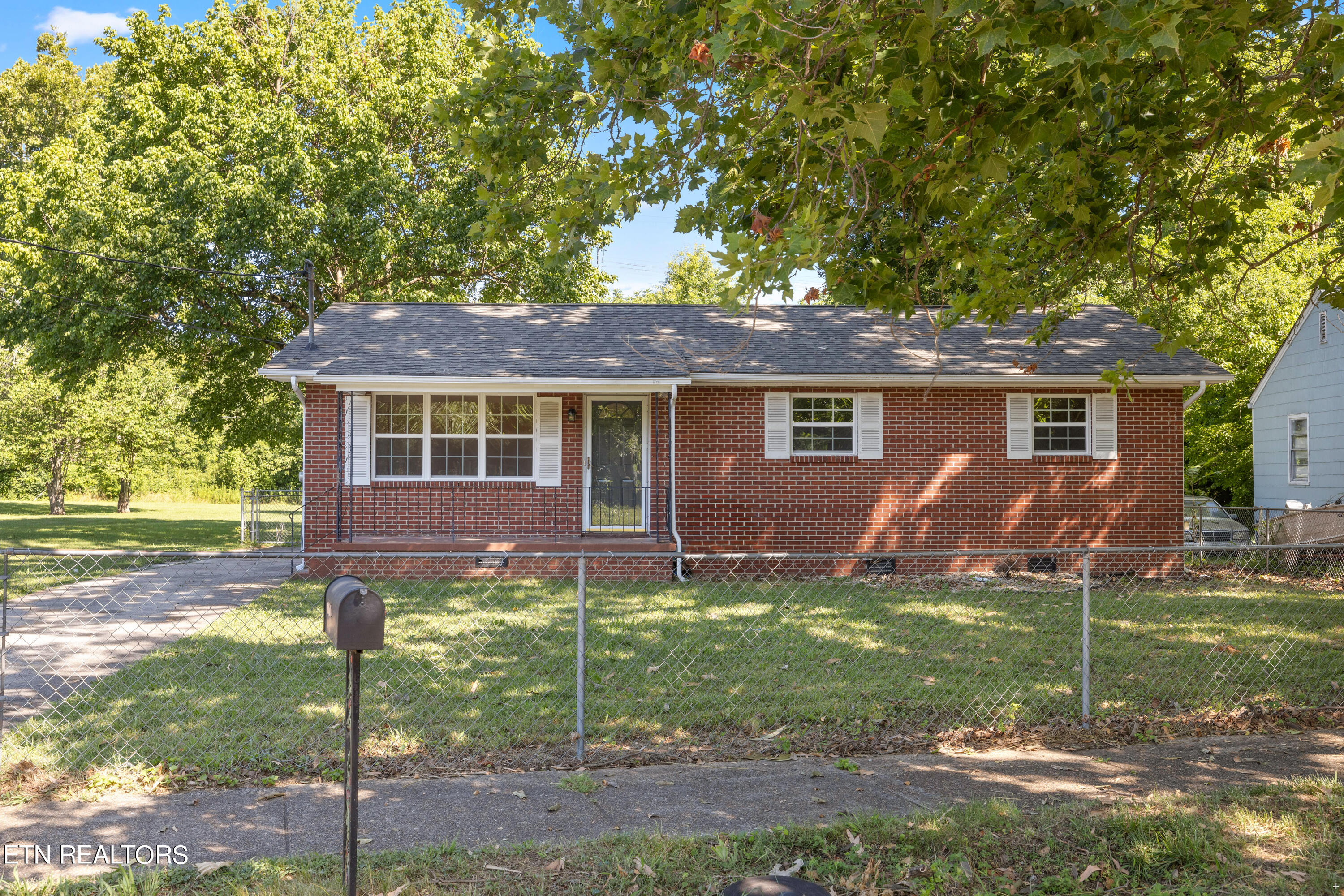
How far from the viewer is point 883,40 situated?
4.73m

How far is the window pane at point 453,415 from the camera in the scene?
1391 centimetres

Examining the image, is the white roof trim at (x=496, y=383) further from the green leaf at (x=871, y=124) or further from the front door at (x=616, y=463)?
the green leaf at (x=871, y=124)

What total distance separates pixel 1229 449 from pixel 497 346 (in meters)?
20.6

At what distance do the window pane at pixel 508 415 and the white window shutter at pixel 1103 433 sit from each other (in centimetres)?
922

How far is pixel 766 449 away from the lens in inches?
551

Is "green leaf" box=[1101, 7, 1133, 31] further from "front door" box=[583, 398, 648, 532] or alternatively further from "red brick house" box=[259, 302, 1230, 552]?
"front door" box=[583, 398, 648, 532]

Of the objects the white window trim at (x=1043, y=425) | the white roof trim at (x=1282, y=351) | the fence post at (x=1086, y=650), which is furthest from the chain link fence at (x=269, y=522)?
the white roof trim at (x=1282, y=351)

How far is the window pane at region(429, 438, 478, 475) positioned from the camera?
45.5 ft

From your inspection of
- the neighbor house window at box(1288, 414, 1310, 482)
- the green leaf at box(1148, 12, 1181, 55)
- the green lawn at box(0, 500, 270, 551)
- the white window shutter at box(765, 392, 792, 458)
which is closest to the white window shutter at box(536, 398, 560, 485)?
the white window shutter at box(765, 392, 792, 458)

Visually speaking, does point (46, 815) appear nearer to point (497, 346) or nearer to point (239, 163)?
point (497, 346)

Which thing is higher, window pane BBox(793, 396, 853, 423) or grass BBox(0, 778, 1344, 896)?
window pane BBox(793, 396, 853, 423)

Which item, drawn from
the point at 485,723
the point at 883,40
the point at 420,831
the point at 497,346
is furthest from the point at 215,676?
the point at 497,346

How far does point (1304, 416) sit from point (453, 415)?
17.9m

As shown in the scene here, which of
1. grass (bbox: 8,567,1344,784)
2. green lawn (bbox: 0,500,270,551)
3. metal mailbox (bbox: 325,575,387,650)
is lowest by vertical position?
grass (bbox: 8,567,1344,784)
